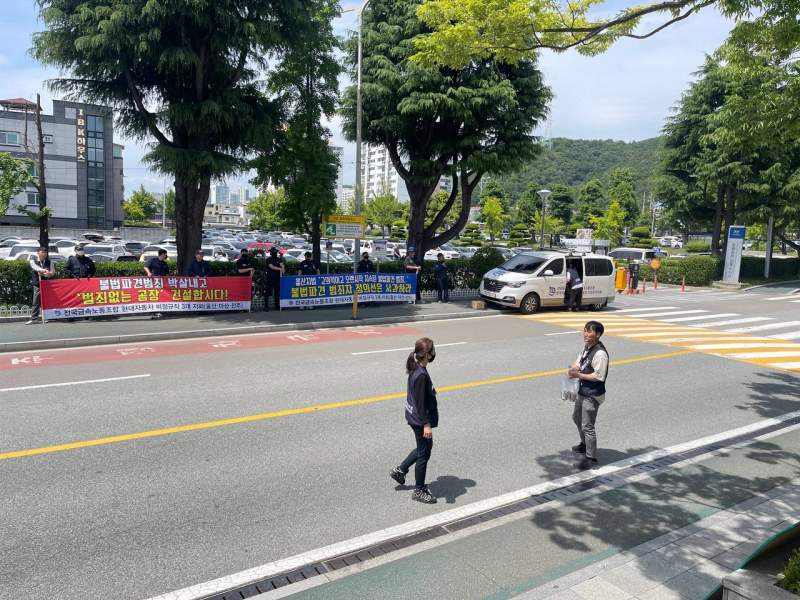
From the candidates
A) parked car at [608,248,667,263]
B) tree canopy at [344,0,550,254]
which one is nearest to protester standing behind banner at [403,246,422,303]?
tree canopy at [344,0,550,254]

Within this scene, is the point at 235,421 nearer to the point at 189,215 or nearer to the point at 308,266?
the point at 189,215

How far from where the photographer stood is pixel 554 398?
31.1 feet

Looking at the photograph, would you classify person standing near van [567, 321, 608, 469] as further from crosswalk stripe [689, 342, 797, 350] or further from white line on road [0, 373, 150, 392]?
crosswalk stripe [689, 342, 797, 350]

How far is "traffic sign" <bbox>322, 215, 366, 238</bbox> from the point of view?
19.8 metres

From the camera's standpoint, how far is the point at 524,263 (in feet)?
65.2

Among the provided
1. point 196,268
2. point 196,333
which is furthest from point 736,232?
point 196,333

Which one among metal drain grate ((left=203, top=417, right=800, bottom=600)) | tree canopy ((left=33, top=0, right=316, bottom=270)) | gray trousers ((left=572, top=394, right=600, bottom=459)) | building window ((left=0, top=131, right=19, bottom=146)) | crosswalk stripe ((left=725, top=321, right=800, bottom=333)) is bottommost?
metal drain grate ((left=203, top=417, right=800, bottom=600))

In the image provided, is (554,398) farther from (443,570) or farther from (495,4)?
(495,4)

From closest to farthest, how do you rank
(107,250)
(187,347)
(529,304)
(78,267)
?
(187,347)
(78,267)
(529,304)
(107,250)

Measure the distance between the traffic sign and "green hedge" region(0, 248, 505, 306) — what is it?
1.82m

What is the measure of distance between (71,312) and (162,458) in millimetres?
10222

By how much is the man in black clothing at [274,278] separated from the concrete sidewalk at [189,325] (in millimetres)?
653

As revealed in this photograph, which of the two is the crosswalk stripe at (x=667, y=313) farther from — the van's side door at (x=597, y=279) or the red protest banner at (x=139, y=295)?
the red protest banner at (x=139, y=295)

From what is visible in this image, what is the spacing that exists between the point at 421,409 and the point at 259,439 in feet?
8.52
